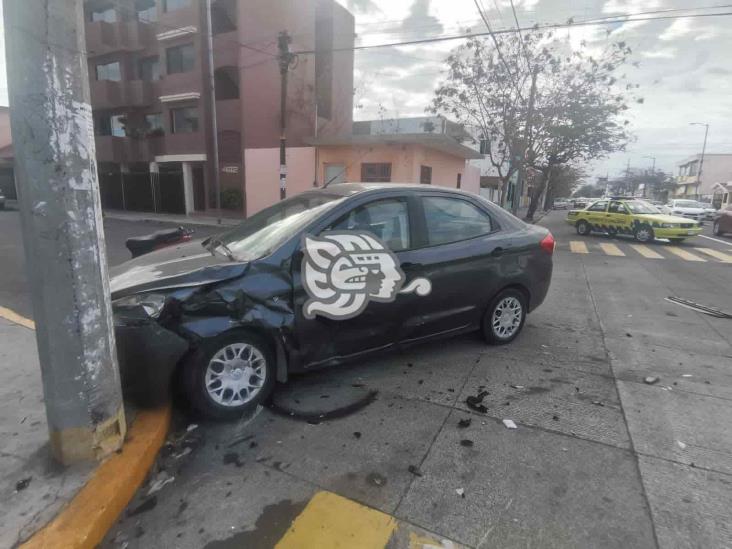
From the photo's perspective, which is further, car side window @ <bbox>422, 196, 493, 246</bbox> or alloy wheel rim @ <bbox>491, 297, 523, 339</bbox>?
alloy wheel rim @ <bbox>491, 297, 523, 339</bbox>

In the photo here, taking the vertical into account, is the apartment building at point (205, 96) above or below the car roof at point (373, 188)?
above

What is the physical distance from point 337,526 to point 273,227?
225cm

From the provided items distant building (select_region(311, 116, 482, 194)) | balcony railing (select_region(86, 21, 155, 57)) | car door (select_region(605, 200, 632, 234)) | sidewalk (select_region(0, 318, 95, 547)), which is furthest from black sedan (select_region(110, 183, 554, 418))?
balcony railing (select_region(86, 21, 155, 57))

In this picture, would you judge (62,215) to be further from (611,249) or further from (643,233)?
(643,233)

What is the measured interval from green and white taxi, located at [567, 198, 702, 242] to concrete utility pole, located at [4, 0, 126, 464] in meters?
17.0

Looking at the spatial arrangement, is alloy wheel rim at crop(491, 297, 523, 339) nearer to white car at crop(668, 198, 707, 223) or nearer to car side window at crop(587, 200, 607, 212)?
car side window at crop(587, 200, 607, 212)

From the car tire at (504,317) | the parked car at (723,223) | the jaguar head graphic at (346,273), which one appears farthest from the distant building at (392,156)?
the jaguar head graphic at (346,273)

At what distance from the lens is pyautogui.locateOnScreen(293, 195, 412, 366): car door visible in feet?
10.6

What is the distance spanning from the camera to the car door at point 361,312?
3236mm

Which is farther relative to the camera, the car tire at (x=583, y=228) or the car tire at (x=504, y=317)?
the car tire at (x=583, y=228)

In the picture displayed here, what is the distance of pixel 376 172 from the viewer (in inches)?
728

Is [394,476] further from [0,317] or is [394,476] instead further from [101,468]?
[0,317]

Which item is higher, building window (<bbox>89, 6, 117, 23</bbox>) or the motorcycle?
building window (<bbox>89, 6, 117, 23</bbox>)

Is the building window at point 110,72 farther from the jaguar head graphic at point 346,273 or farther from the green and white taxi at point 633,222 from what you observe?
the jaguar head graphic at point 346,273
